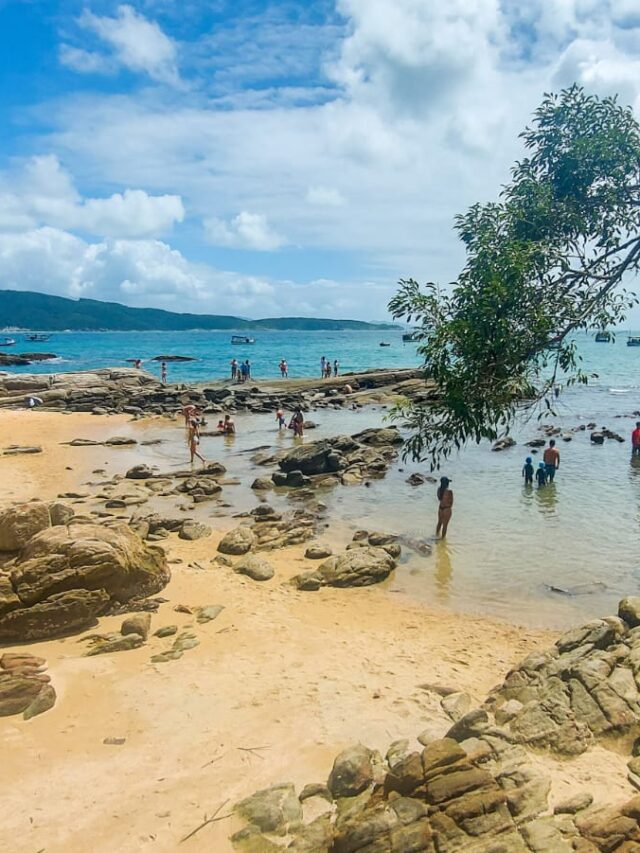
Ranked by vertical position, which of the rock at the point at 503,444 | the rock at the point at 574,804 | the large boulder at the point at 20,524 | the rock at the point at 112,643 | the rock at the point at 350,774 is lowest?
the rock at the point at 112,643

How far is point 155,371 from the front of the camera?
305 feet

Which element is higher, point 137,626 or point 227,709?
point 137,626

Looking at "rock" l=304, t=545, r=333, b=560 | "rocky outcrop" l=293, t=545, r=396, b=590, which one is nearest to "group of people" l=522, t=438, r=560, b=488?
"rocky outcrop" l=293, t=545, r=396, b=590

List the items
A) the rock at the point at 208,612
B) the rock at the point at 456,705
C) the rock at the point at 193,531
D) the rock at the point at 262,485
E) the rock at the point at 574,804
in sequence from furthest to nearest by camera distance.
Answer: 1. the rock at the point at 262,485
2. the rock at the point at 193,531
3. the rock at the point at 208,612
4. the rock at the point at 456,705
5. the rock at the point at 574,804

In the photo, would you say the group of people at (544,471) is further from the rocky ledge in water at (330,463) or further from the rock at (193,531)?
the rock at (193,531)

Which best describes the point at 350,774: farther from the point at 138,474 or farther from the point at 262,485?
the point at 138,474

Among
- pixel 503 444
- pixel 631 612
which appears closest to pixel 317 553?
pixel 631 612

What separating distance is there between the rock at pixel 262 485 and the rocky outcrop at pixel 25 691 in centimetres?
1534

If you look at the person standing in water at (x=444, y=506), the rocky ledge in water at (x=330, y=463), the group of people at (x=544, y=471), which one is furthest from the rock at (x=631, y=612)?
the rocky ledge in water at (x=330, y=463)

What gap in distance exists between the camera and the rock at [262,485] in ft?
80.6

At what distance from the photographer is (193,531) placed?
58.3ft

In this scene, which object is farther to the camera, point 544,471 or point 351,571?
point 544,471

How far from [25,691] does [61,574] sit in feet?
9.20

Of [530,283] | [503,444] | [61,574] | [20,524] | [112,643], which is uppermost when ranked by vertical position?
[530,283]
